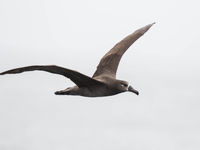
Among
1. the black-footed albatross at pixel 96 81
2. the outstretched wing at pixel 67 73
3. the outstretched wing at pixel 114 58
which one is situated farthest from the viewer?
the outstretched wing at pixel 114 58

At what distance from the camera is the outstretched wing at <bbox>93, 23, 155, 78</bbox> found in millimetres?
24156

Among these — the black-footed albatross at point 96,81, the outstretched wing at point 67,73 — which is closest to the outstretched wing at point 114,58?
the black-footed albatross at point 96,81

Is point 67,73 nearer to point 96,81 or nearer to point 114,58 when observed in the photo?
point 96,81

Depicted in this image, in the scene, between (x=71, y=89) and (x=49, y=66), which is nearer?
(x=49, y=66)

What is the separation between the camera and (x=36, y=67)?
17.4 meters

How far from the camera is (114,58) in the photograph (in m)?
25.0

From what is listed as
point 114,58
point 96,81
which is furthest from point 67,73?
point 114,58

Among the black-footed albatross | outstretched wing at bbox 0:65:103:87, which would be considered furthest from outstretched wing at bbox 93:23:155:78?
outstretched wing at bbox 0:65:103:87

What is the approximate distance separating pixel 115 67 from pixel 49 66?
23.8 feet

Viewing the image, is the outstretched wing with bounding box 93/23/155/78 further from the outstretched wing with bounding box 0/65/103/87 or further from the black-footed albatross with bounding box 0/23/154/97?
the outstretched wing with bounding box 0/65/103/87

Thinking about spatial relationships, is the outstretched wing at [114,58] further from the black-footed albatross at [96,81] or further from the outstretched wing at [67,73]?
the outstretched wing at [67,73]

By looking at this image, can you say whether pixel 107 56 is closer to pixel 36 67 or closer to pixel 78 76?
pixel 78 76

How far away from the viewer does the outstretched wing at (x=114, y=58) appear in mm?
24156

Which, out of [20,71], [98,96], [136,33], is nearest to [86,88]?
[98,96]
